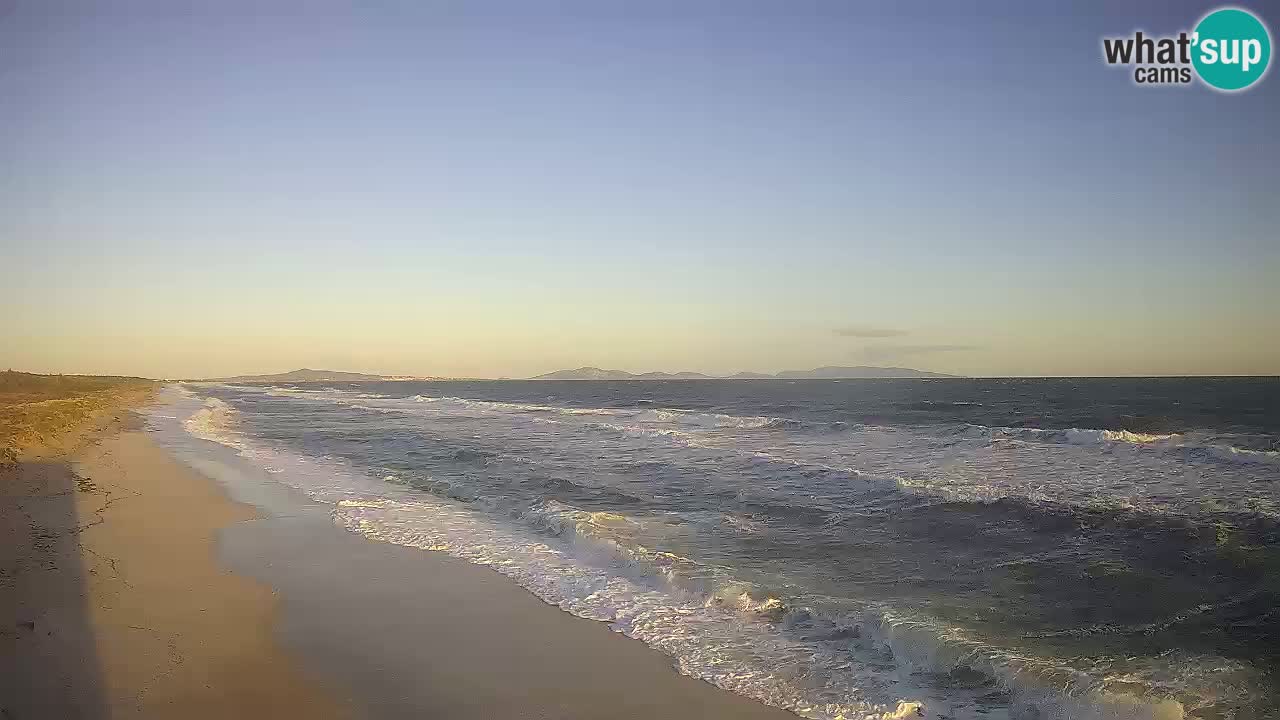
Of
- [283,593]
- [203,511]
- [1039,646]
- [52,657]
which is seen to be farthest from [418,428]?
[1039,646]

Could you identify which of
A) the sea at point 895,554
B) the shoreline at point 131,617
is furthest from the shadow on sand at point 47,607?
the sea at point 895,554

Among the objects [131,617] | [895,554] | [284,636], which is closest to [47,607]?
[131,617]

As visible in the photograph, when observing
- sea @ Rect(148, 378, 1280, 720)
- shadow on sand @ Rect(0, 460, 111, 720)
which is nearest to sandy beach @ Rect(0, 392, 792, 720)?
shadow on sand @ Rect(0, 460, 111, 720)

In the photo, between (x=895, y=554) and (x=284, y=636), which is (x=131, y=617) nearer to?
(x=284, y=636)

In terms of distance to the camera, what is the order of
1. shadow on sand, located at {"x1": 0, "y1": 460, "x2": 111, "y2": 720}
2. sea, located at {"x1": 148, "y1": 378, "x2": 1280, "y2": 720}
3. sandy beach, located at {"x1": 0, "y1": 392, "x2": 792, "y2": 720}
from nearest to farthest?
1. shadow on sand, located at {"x1": 0, "y1": 460, "x2": 111, "y2": 720}
2. sandy beach, located at {"x1": 0, "y1": 392, "x2": 792, "y2": 720}
3. sea, located at {"x1": 148, "y1": 378, "x2": 1280, "y2": 720}

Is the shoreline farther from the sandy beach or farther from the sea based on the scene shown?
the sea

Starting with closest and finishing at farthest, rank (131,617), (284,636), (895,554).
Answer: (284,636), (131,617), (895,554)
